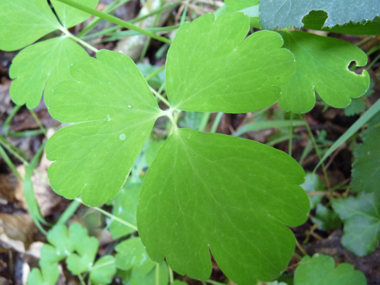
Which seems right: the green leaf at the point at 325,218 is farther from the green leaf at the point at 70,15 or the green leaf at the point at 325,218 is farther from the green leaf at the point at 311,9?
the green leaf at the point at 70,15

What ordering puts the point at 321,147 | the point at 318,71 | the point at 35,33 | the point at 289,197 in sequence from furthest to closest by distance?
the point at 321,147
the point at 35,33
the point at 318,71
the point at 289,197

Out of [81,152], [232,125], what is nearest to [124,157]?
[81,152]

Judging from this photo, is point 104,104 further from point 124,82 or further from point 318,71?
point 318,71

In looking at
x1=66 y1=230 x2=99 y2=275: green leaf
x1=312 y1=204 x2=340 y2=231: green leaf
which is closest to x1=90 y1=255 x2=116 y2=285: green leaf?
x1=66 y1=230 x2=99 y2=275: green leaf

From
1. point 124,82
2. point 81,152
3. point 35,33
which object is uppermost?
point 124,82

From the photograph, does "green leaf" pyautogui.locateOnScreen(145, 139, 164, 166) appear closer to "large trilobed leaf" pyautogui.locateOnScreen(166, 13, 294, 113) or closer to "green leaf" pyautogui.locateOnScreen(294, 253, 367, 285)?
"large trilobed leaf" pyautogui.locateOnScreen(166, 13, 294, 113)
